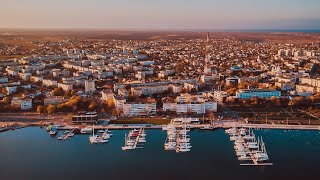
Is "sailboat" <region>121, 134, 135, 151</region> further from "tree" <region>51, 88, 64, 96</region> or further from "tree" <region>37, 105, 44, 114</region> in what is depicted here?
"tree" <region>51, 88, 64, 96</region>

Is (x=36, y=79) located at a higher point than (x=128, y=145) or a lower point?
higher

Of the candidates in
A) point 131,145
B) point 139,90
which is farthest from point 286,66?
point 131,145

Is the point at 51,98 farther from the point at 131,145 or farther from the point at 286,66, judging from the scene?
the point at 286,66

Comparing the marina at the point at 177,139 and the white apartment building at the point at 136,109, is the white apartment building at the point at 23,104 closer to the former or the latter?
the white apartment building at the point at 136,109

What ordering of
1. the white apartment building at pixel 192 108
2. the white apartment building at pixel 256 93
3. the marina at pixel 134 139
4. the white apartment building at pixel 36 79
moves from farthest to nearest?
1. the white apartment building at pixel 36 79
2. the white apartment building at pixel 256 93
3. the white apartment building at pixel 192 108
4. the marina at pixel 134 139

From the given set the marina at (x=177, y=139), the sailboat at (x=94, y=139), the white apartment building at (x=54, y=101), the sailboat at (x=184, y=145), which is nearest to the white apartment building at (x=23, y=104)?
the white apartment building at (x=54, y=101)

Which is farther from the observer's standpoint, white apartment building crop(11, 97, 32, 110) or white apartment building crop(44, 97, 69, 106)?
white apartment building crop(44, 97, 69, 106)

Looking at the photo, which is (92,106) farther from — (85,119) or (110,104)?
(85,119)

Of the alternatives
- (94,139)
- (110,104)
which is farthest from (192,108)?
(94,139)

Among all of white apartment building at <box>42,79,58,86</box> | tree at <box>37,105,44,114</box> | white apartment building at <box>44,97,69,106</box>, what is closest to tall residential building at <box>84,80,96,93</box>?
white apartment building at <box>42,79,58,86</box>

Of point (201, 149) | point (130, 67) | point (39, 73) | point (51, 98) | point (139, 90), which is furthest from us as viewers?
point (130, 67)

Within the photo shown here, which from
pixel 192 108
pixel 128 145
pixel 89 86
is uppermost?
pixel 89 86
